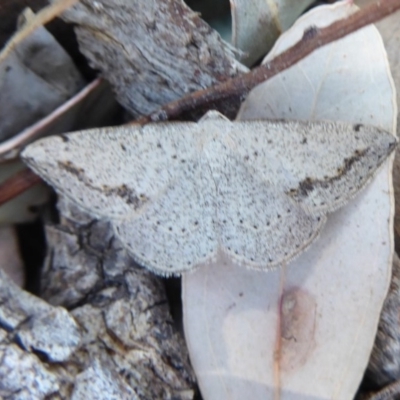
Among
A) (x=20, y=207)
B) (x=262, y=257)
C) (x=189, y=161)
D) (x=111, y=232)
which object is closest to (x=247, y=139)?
(x=189, y=161)

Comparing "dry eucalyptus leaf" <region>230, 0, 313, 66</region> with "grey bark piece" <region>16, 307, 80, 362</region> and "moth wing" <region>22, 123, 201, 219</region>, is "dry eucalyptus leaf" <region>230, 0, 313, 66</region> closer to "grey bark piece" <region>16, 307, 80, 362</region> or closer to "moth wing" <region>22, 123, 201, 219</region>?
"moth wing" <region>22, 123, 201, 219</region>

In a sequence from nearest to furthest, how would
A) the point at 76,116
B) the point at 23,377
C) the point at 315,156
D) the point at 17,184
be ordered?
the point at 23,377, the point at 315,156, the point at 17,184, the point at 76,116

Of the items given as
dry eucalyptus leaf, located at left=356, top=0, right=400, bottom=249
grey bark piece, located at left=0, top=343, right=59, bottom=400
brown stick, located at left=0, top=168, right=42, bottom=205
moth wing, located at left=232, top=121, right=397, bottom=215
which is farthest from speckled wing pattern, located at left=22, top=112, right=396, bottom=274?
grey bark piece, located at left=0, top=343, right=59, bottom=400

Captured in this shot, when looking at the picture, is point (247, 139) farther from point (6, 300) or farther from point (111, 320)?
point (6, 300)

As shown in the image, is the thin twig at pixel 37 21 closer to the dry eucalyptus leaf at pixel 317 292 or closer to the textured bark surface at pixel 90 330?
the textured bark surface at pixel 90 330

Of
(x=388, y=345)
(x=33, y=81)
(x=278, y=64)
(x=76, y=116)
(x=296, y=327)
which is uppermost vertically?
(x=33, y=81)

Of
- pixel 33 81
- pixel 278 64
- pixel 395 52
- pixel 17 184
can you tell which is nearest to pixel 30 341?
pixel 17 184

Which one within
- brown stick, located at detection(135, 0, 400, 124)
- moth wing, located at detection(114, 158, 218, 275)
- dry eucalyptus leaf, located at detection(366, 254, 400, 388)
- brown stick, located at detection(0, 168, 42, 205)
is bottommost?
dry eucalyptus leaf, located at detection(366, 254, 400, 388)

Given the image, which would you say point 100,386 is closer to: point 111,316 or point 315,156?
point 111,316

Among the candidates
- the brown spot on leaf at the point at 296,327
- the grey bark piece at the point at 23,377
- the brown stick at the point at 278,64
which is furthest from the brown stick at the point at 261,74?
the brown spot on leaf at the point at 296,327
